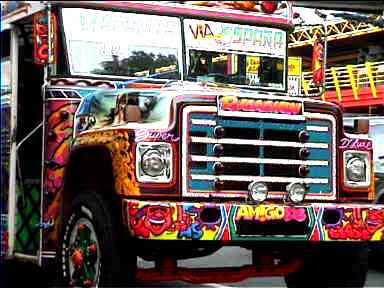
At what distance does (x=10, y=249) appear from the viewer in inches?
272

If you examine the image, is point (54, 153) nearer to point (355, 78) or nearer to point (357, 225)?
point (357, 225)

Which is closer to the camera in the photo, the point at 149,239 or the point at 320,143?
the point at 149,239

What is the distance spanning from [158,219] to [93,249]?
74 cm

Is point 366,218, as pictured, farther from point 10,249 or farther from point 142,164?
point 10,249

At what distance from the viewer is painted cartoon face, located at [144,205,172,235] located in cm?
499

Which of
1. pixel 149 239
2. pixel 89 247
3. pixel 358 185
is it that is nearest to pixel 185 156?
pixel 149 239

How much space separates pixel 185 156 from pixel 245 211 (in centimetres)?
56

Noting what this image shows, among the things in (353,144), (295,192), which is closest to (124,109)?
(295,192)

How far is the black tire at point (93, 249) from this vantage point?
5.20 meters

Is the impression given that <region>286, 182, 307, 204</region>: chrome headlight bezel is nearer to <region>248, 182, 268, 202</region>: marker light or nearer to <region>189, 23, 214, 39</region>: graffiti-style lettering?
<region>248, 182, 268, 202</region>: marker light

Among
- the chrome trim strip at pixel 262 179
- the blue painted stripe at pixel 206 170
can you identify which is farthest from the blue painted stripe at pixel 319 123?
the blue painted stripe at pixel 206 170

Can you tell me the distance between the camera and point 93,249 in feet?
18.0

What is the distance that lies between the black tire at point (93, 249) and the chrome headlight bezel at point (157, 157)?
0.41 metres

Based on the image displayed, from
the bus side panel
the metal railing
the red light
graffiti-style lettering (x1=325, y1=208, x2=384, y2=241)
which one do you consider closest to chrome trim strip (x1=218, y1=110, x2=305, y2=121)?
graffiti-style lettering (x1=325, y1=208, x2=384, y2=241)
